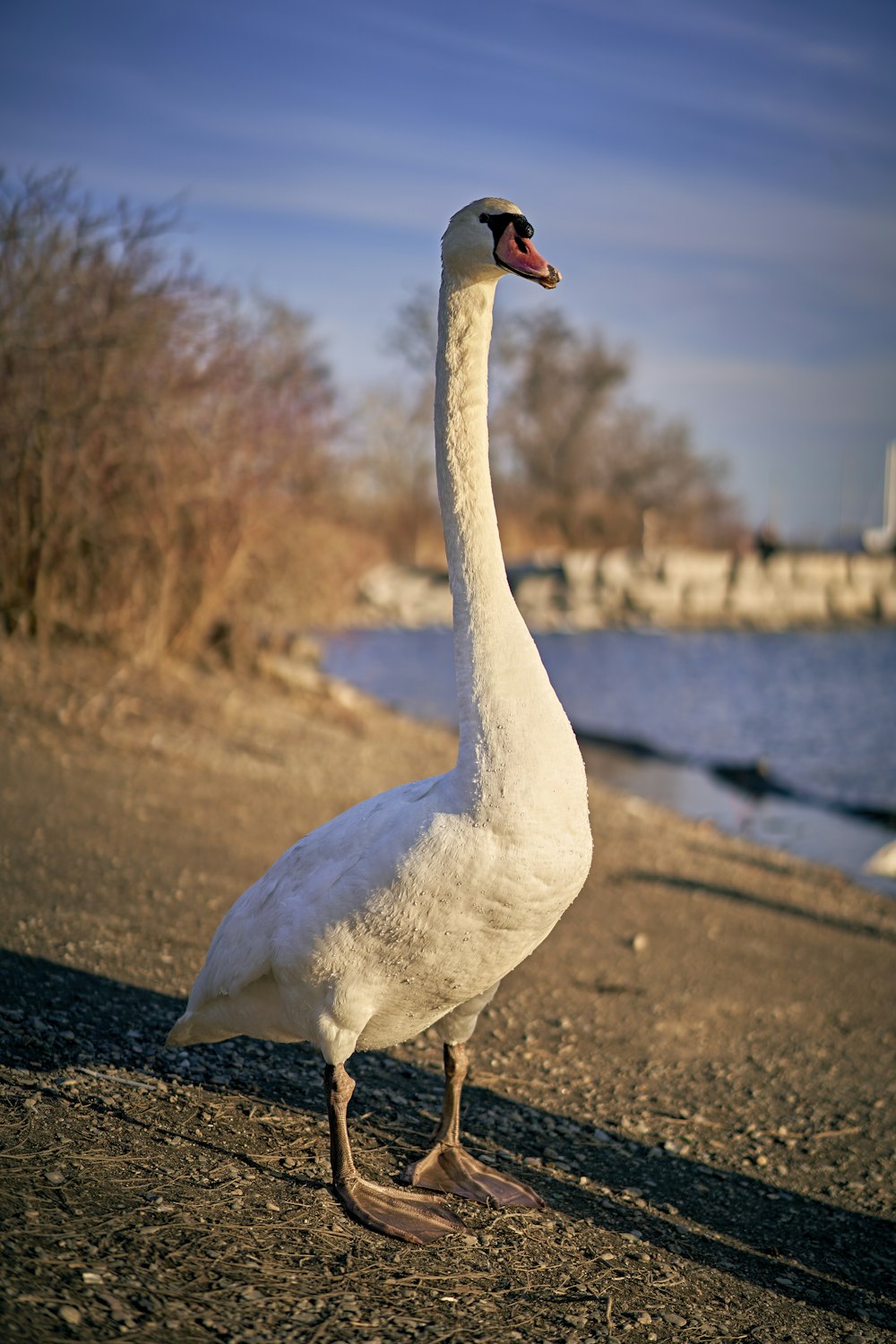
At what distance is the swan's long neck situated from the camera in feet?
→ 11.3

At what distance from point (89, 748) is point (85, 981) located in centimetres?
545

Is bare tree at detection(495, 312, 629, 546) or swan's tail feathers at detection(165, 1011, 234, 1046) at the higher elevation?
bare tree at detection(495, 312, 629, 546)

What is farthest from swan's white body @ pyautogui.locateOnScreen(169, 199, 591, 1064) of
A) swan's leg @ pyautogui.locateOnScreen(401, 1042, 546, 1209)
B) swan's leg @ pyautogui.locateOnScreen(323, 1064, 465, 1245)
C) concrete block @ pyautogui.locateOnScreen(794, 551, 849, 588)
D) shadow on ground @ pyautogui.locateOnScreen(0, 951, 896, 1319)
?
concrete block @ pyautogui.locateOnScreen(794, 551, 849, 588)

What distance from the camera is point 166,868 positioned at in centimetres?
773

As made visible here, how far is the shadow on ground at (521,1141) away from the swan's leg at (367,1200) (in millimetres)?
127

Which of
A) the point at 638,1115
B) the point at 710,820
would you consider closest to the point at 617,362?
A: the point at 710,820

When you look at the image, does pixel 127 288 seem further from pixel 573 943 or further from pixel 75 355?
pixel 573 943

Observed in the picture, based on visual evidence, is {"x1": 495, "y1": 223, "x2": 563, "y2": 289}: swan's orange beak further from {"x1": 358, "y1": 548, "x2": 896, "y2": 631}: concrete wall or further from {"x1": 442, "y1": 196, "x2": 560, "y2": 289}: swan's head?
{"x1": 358, "y1": 548, "x2": 896, "y2": 631}: concrete wall

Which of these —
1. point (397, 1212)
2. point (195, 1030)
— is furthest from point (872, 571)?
point (397, 1212)

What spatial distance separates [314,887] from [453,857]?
20.9 inches

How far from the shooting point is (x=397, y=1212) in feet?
→ 12.1

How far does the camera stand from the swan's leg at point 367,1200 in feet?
11.9

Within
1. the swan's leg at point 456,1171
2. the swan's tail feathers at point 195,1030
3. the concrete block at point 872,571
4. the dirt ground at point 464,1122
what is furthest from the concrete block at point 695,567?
the swan's tail feathers at point 195,1030

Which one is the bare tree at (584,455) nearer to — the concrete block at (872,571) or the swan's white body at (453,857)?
the concrete block at (872,571)
